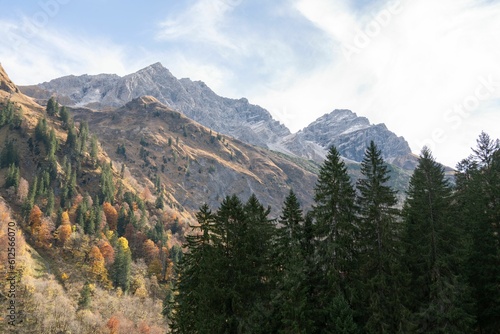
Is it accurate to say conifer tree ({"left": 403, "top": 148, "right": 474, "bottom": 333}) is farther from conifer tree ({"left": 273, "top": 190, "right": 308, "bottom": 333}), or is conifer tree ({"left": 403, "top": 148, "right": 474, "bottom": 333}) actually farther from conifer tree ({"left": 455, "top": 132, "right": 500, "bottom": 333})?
conifer tree ({"left": 273, "top": 190, "right": 308, "bottom": 333})

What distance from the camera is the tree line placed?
26.9 metres

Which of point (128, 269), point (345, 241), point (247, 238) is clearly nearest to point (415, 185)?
point (345, 241)

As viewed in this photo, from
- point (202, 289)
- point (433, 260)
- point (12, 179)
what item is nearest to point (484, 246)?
point (433, 260)

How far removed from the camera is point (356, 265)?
29.1 metres

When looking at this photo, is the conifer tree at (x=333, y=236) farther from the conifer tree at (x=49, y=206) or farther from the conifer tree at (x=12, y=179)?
the conifer tree at (x=12, y=179)

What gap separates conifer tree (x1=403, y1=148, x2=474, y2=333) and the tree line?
10 cm

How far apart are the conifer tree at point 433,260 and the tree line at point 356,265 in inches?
3.8

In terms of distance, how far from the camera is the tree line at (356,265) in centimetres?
2692

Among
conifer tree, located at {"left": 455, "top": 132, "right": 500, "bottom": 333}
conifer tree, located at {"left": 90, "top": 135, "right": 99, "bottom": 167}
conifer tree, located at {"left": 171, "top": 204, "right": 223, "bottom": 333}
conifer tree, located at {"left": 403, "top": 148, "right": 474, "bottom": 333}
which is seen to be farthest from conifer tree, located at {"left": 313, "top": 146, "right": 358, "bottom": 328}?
conifer tree, located at {"left": 90, "top": 135, "right": 99, "bottom": 167}

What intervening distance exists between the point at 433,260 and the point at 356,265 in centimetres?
703

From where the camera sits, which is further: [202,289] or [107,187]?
[107,187]

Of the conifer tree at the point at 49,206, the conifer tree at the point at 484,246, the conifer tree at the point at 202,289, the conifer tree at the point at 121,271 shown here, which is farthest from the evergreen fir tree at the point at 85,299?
the conifer tree at the point at 484,246

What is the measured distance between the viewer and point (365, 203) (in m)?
30.8

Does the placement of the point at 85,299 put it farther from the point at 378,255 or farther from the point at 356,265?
the point at 378,255
